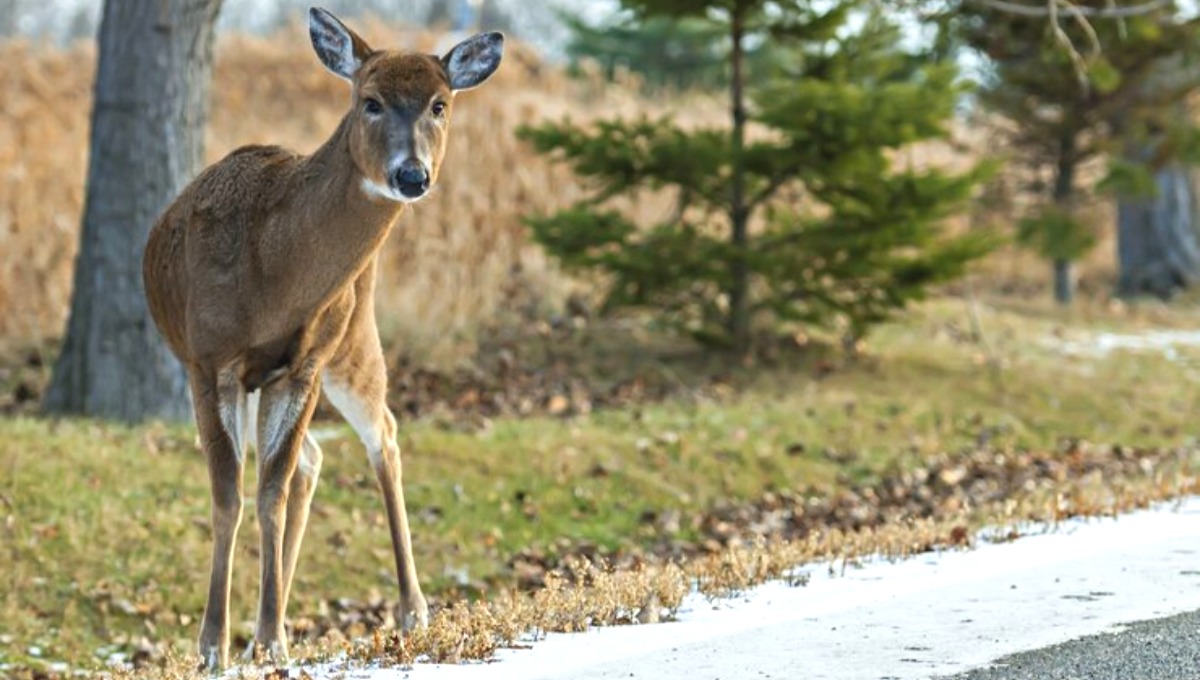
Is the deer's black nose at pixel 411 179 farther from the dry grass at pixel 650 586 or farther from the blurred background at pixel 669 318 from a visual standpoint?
the blurred background at pixel 669 318

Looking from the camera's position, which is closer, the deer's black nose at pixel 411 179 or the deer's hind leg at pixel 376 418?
the deer's black nose at pixel 411 179

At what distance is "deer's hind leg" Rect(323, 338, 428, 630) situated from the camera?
8.41m

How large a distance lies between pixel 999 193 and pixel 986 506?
12.0 meters

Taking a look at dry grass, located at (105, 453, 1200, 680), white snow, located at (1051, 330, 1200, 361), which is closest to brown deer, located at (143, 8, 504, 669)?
dry grass, located at (105, 453, 1200, 680)

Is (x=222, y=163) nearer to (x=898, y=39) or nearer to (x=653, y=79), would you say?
(x=898, y=39)

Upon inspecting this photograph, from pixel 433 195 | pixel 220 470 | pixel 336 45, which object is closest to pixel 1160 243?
pixel 433 195

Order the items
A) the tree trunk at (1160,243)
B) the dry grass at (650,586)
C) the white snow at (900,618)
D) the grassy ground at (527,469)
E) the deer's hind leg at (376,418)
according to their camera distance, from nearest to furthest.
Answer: the white snow at (900,618) → the dry grass at (650,586) → the deer's hind leg at (376,418) → the grassy ground at (527,469) → the tree trunk at (1160,243)

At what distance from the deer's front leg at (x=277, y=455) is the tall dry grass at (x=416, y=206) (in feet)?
25.7

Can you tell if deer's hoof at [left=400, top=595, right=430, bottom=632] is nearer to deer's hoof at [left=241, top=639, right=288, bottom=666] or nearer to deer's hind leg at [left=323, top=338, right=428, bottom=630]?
deer's hind leg at [left=323, top=338, right=428, bottom=630]

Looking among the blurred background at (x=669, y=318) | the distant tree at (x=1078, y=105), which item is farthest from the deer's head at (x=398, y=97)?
the distant tree at (x=1078, y=105)

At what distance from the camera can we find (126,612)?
10.2m

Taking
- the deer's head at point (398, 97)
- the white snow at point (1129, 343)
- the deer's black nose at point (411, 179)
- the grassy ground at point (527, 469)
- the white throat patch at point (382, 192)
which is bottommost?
the grassy ground at point (527, 469)

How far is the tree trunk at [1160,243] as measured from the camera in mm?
24422

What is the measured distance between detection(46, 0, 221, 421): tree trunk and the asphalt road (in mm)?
7737
